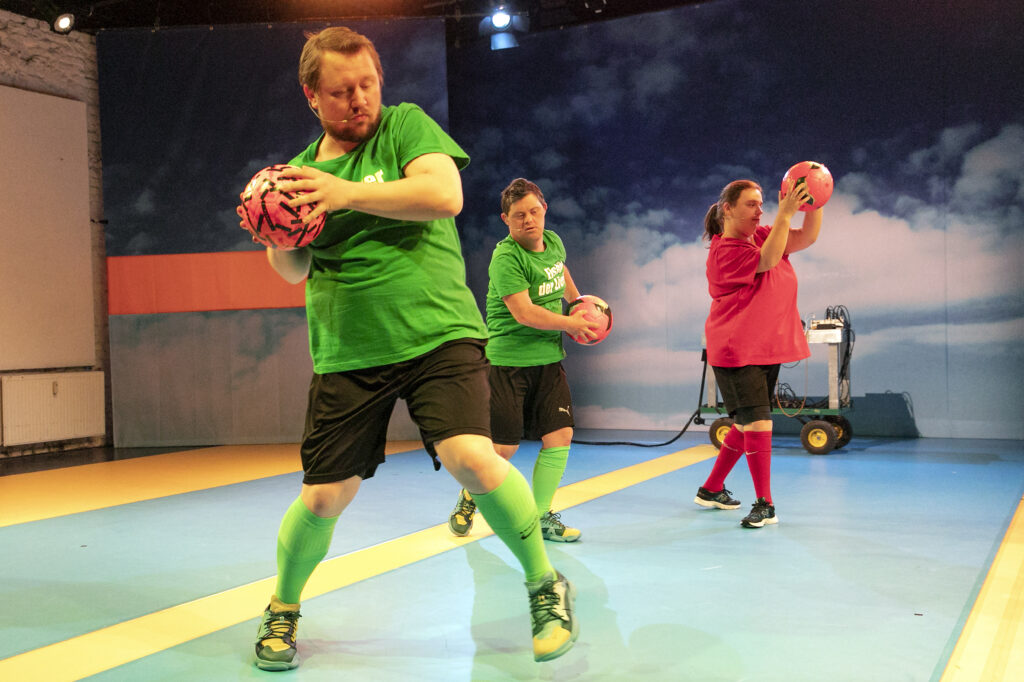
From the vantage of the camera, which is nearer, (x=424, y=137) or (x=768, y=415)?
(x=424, y=137)

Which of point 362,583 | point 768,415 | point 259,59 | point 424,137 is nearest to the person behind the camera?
point 424,137

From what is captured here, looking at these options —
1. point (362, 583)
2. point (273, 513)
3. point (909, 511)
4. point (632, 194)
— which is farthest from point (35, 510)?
point (632, 194)

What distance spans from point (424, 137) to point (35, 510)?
4.38m

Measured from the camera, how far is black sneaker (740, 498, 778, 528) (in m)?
4.25

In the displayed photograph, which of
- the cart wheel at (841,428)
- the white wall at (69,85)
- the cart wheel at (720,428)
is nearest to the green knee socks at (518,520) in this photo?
the cart wheel at (720,428)

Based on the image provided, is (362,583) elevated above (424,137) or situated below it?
below

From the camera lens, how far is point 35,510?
535cm

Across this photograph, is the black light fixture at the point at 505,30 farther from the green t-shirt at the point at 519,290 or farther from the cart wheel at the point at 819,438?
the green t-shirt at the point at 519,290

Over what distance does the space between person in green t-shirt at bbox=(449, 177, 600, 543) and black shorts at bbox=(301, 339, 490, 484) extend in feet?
5.23

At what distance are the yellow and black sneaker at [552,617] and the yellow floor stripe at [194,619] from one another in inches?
48.0

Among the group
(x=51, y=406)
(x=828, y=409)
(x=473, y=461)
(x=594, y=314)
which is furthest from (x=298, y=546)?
(x=51, y=406)

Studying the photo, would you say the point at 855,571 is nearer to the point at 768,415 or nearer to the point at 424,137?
the point at 768,415

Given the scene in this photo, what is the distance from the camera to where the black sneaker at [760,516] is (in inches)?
167

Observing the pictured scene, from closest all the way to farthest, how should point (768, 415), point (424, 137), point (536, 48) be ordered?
point (424, 137)
point (768, 415)
point (536, 48)
